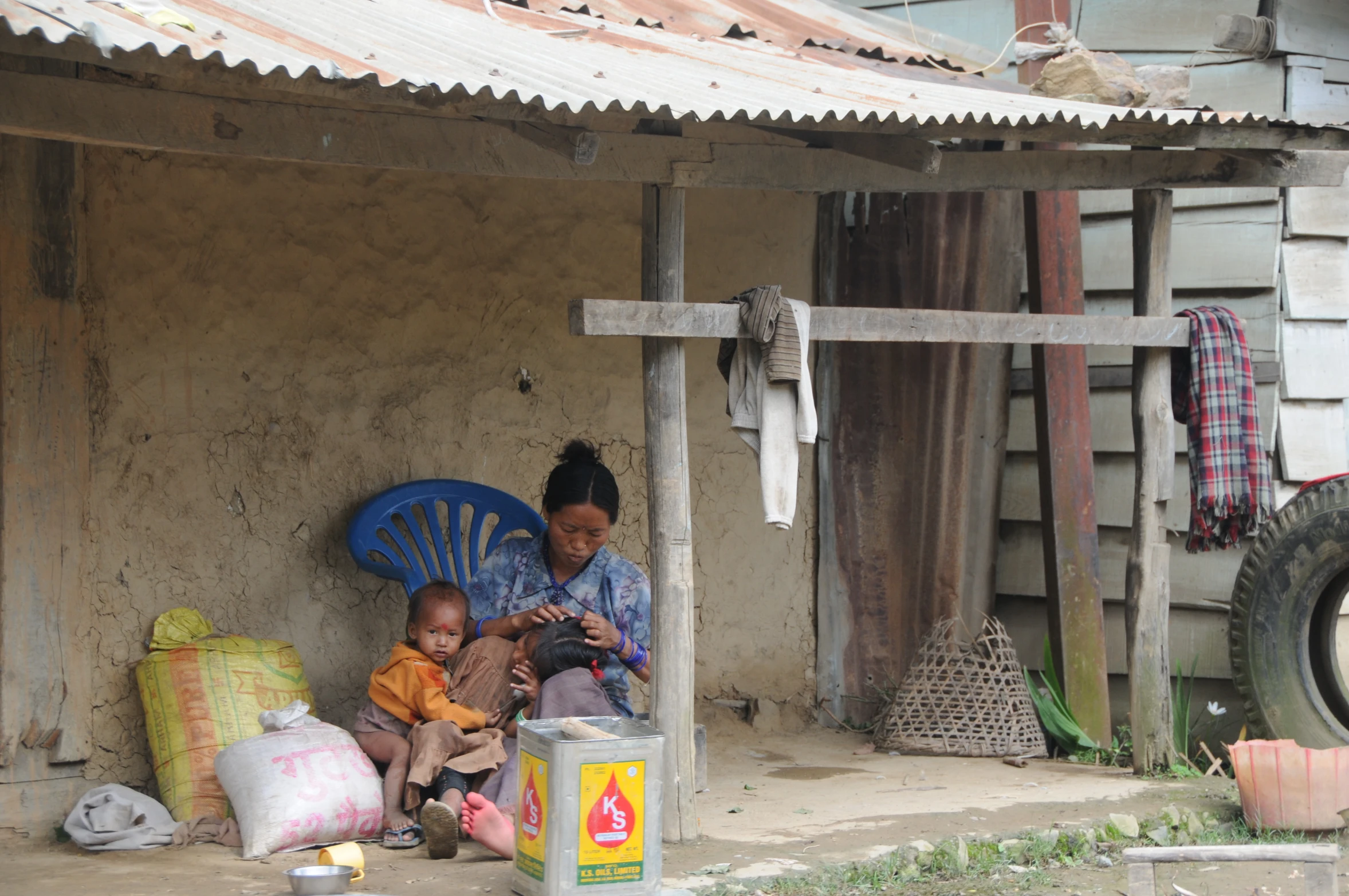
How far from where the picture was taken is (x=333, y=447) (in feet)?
19.3

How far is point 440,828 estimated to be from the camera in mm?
4648

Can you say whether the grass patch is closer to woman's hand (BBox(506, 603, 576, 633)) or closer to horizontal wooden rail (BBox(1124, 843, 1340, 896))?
horizontal wooden rail (BBox(1124, 843, 1340, 896))

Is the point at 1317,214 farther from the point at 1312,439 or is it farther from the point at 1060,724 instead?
the point at 1060,724

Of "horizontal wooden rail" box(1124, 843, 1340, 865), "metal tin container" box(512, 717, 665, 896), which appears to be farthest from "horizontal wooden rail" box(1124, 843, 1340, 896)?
"metal tin container" box(512, 717, 665, 896)

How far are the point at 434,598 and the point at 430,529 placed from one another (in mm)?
714

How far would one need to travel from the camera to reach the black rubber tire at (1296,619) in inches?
231

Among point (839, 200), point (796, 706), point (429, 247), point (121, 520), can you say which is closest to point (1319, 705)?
point (796, 706)

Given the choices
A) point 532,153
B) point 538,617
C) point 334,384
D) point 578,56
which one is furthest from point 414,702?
point 578,56

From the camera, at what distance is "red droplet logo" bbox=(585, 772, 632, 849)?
164 inches

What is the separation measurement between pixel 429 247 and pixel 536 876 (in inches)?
112

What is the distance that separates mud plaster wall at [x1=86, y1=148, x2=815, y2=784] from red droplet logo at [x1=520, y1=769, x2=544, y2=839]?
69.4 inches

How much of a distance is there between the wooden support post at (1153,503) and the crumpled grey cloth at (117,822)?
3.73 m

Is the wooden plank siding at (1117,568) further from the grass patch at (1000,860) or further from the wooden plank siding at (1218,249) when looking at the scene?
the grass patch at (1000,860)

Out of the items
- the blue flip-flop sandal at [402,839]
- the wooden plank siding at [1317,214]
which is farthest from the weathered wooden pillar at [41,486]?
the wooden plank siding at [1317,214]
